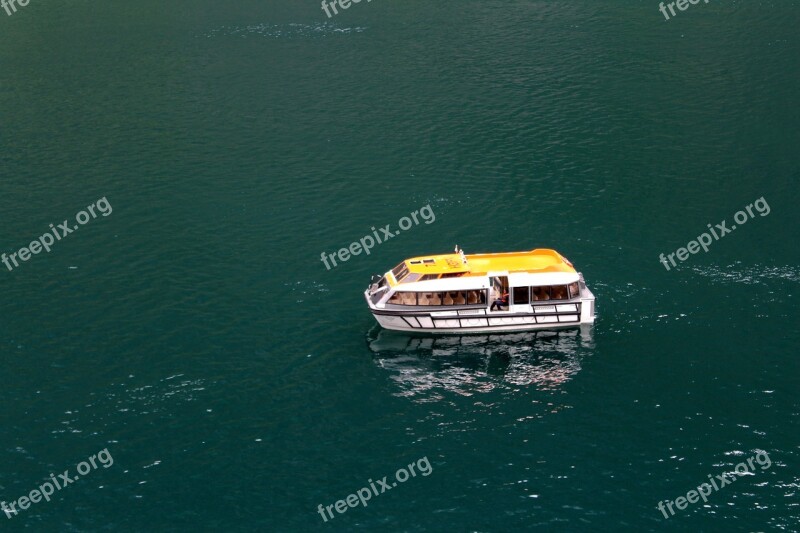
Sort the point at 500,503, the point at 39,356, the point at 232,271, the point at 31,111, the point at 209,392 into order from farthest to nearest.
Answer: the point at 31,111 → the point at 232,271 → the point at 39,356 → the point at 209,392 → the point at 500,503

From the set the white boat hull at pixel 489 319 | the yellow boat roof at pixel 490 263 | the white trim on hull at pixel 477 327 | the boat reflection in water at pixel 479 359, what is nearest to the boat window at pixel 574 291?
the white boat hull at pixel 489 319

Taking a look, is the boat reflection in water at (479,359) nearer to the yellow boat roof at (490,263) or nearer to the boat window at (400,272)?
the boat window at (400,272)

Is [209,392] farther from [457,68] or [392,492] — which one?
[457,68]

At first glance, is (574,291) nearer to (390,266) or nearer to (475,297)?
(475,297)

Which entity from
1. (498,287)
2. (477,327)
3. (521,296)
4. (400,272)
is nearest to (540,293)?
(521,296)

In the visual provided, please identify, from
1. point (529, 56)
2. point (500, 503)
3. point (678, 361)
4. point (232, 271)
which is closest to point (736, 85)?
point (529, 56)
